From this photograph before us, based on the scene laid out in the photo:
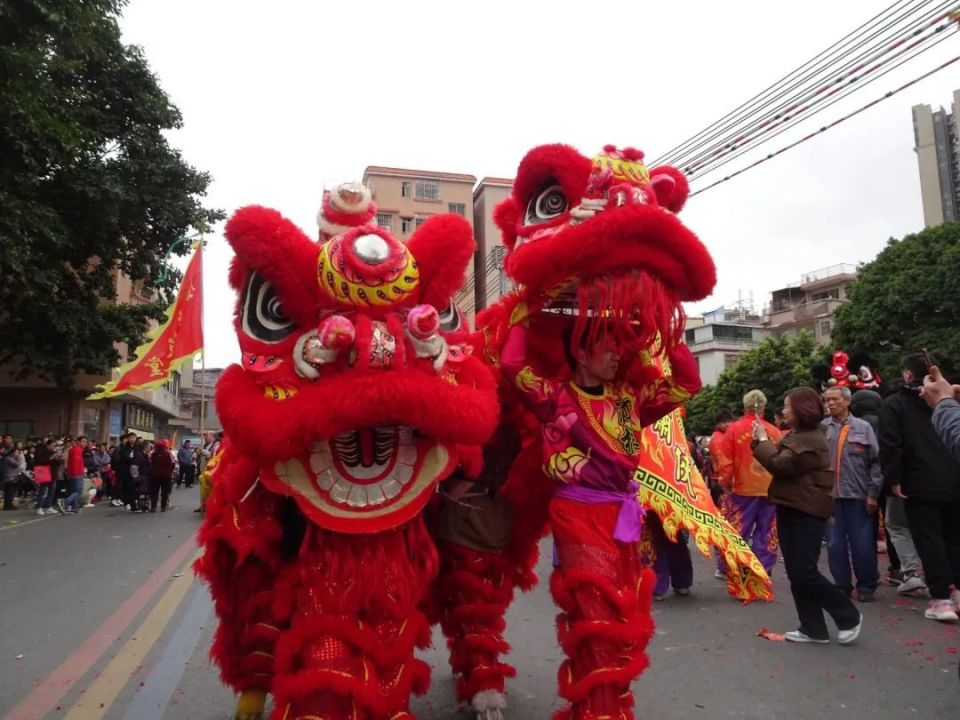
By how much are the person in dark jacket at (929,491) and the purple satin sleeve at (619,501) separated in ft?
10.3

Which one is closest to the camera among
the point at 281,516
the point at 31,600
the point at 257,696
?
the point at 281,516

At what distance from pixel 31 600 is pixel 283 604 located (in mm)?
4741

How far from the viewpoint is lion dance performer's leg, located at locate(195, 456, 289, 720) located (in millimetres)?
2621

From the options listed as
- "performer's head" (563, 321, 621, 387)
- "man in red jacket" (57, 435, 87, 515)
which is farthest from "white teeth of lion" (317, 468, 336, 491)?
"man in red jacket" (57, 435, 87, 515)

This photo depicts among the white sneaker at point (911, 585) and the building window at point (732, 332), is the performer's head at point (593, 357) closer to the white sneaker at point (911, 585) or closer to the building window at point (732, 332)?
the white sneaker at point (911, 585)

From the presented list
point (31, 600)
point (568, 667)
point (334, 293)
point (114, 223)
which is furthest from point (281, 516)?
point (114, 223)

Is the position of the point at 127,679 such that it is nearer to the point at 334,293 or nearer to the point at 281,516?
the point at 281,516

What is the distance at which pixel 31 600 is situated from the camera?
5.94 m

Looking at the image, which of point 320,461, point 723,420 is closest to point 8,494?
point 723,420

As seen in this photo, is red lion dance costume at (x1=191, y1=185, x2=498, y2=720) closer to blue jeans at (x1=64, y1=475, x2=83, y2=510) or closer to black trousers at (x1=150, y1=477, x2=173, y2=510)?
black trousers at (x1=150, y1=477, x2=173, y2=510)

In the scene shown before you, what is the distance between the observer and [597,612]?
8.00 ft

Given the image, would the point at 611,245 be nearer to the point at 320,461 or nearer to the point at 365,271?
the point at 365,271

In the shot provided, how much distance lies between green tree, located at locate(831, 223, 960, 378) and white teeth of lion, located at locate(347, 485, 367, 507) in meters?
23.0

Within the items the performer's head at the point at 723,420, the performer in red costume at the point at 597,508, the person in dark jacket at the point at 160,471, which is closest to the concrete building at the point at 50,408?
the person in dark jacket at the point at 160,471
